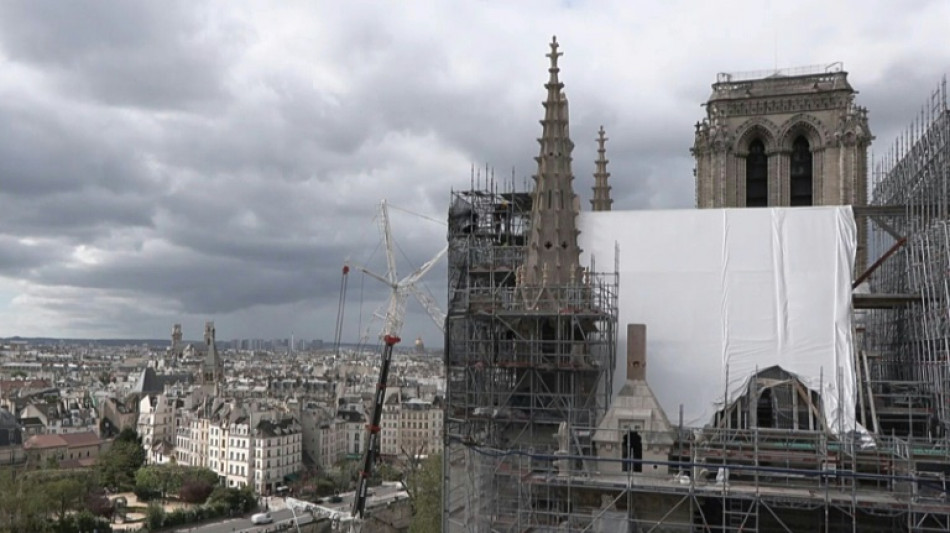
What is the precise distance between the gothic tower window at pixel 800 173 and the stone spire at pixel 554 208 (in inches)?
609

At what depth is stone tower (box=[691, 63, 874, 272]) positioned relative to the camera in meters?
37.8

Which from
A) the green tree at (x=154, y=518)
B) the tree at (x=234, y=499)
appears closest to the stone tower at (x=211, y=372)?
the tree at (x=234, y=499)

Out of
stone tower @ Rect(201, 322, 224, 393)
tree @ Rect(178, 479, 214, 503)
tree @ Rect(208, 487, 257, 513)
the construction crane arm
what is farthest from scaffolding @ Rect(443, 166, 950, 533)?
stone tower @ Rect(201, 322, 224, 393)

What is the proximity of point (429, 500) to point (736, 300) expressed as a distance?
22.0m

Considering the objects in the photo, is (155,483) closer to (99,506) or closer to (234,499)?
(234,499)

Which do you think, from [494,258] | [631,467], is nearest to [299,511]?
[494,258]

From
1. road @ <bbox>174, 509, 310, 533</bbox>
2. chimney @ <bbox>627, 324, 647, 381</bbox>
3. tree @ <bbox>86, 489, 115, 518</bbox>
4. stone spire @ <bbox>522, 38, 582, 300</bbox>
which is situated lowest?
road @ <bbox>174, 509, 310, 533</bbox>

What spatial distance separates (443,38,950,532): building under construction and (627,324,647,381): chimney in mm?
60

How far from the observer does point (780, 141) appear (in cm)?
3928

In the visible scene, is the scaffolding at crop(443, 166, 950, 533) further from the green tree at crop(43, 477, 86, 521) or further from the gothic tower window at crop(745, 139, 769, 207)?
the green tree at crop(43, 477, 86, 521)

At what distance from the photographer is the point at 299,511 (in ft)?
209

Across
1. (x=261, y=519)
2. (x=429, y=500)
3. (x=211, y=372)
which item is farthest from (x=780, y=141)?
(x=211, y=372)

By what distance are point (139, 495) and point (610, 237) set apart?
173 feet

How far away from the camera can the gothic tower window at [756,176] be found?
4062cm
